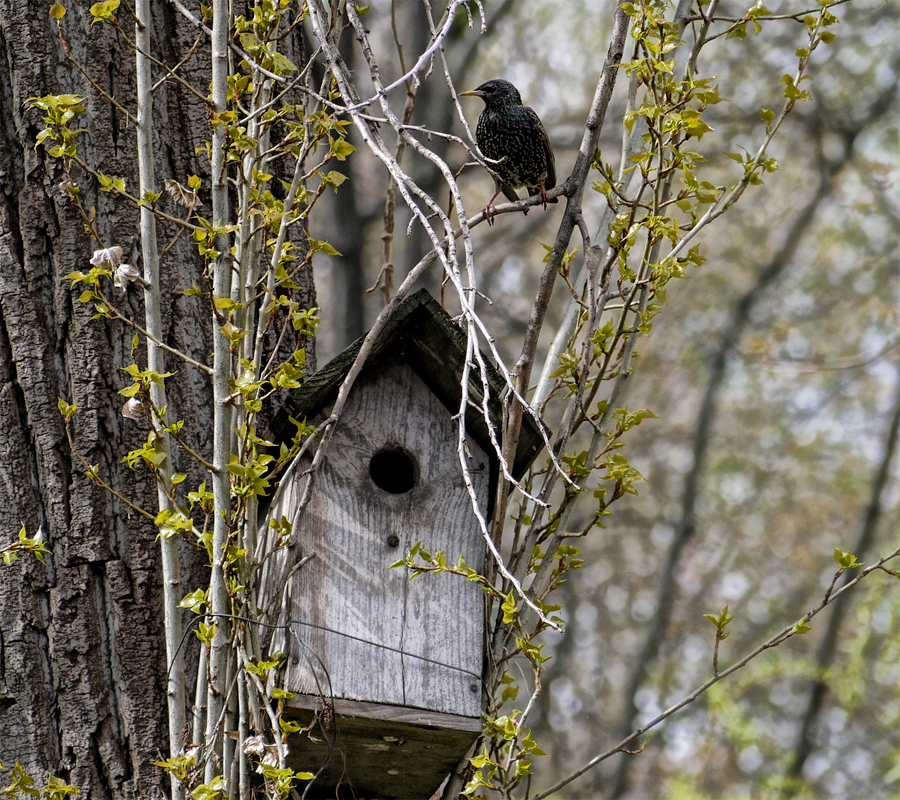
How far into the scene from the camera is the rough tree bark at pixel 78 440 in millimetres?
2211

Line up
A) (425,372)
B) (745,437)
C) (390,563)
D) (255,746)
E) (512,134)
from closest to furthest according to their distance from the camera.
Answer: (255,746) < (390,563) < (425,372) < (512,134) < (745,437)

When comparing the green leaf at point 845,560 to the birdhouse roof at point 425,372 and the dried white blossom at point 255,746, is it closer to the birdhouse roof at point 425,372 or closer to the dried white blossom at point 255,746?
the birdhouse roof at point 425,372

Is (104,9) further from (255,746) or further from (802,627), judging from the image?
(802,627)

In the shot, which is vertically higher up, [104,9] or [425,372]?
[104,9]

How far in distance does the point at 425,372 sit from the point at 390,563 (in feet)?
1.53

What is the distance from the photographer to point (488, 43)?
8477mm

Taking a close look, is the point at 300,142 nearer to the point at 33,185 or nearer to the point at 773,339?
the point at 33,185

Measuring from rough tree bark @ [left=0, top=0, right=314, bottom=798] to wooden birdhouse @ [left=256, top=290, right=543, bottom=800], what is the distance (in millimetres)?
411

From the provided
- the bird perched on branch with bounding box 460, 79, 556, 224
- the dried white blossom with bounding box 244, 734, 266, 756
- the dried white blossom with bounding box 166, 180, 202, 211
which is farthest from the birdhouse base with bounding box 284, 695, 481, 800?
the bird perched on branch with bounding box 460, 79, 556, 224

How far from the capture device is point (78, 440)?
7.60 ft

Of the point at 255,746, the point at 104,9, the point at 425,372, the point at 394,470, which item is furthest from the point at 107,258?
the point at 255,746

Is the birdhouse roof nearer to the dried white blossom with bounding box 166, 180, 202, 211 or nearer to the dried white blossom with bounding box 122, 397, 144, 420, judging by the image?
the dried white blossom with bounding box 122, 397, 144, 420

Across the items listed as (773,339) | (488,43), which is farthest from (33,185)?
(773,339)

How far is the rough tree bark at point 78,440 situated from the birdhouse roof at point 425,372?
17.8 inches
